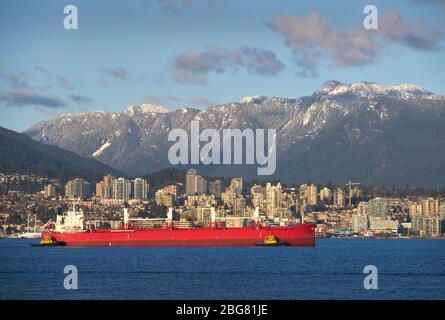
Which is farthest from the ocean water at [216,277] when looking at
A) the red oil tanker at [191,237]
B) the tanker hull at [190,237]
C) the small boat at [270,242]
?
the tanker hull at [190,237]

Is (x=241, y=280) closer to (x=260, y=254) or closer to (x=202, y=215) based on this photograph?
(x=260, y=254)

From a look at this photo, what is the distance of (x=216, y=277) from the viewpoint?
67.8m

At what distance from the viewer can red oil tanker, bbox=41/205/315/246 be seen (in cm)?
11594

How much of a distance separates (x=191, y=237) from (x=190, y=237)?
17 cm

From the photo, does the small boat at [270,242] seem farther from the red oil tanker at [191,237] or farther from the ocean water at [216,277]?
the ocean water at [216,277]

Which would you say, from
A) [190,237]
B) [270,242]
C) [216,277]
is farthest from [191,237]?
[216,277]

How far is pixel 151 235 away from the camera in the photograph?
119312mm

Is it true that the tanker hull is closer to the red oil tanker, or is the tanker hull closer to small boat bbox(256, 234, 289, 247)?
the red oil tanker

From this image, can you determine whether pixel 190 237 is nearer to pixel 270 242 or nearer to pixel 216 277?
pixel 270 242

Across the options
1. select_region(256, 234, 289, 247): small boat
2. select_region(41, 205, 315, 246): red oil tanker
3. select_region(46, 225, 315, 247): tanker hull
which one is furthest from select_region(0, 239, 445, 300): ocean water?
select_region(46, 225, 315, 247): tanker hull

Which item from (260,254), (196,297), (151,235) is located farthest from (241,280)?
(151,235)

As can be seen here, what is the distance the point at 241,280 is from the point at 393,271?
1566 centimetres

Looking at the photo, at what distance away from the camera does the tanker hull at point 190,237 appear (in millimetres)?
116062
